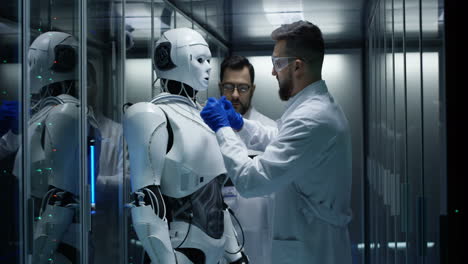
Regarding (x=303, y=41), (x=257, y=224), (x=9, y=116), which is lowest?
(x=257, y=224)

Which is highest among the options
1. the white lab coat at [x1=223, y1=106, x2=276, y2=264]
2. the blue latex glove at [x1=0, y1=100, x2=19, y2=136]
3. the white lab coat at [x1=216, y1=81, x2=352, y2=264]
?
the blue latex glove at [x1=0, y1=100, x2=19, y2=136]

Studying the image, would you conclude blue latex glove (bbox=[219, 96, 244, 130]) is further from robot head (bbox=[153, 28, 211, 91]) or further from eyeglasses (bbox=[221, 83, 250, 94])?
eyeglasses (bbox=[221, 83, 250, 94])

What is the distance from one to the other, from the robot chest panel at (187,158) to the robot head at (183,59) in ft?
0.61

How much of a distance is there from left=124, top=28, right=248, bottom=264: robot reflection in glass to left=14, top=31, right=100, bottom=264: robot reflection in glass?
0.30m

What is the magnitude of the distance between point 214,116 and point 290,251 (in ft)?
2.53

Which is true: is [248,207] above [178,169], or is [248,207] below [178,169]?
below

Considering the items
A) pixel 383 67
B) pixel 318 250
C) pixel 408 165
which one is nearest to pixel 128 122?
pixel 318 250

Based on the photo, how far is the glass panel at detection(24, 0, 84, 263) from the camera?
2.42 m

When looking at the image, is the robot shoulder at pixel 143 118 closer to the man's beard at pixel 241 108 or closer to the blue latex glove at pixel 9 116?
the blue latex glove at pixel 9 116

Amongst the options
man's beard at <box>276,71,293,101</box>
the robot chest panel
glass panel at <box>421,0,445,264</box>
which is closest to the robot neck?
the robot chest panel

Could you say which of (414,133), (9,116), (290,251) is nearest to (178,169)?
(290,251)

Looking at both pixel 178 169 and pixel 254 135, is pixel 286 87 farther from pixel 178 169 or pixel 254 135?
pixel 178 169

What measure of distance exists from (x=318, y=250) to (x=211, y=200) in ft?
1.94

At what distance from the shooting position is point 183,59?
3023 millimetres
